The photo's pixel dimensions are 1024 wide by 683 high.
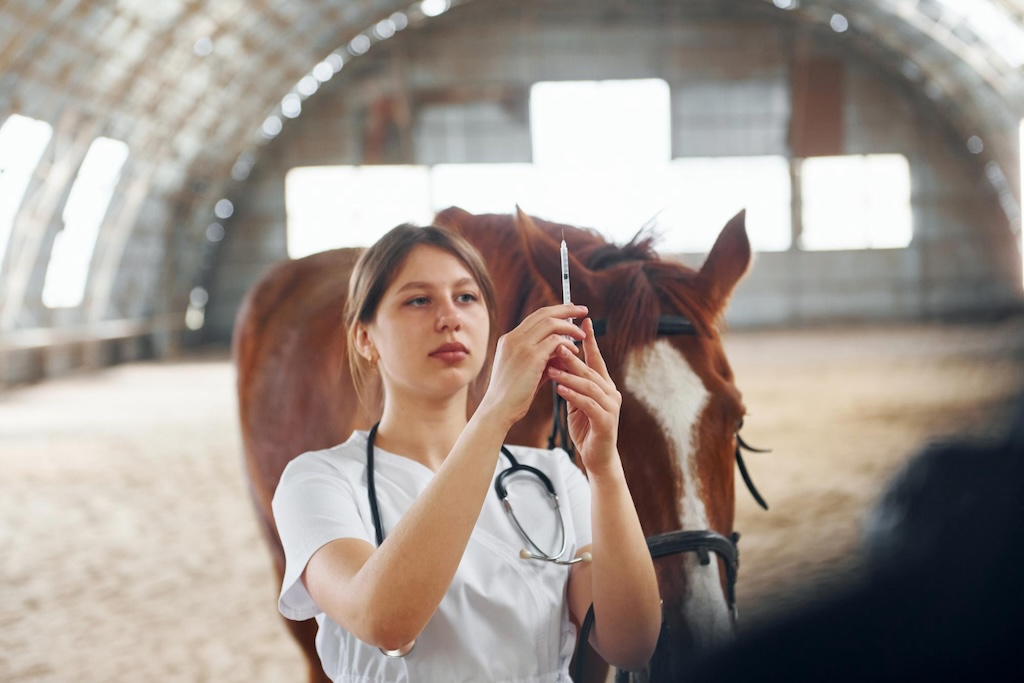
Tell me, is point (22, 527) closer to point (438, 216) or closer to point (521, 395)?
point (438, 216)

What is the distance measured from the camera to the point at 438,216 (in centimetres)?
118

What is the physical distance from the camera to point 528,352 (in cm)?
78

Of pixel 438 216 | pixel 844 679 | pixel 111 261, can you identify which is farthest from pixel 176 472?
pixel 111 261

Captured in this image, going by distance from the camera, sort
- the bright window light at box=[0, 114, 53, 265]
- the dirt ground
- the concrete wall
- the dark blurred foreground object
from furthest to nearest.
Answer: the bright window light at box=[0, 114, 53, 265] → the concrete wall → the dirt ground → the dark blurred foreground object

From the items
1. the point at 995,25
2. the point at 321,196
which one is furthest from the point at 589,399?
the point at 321,196

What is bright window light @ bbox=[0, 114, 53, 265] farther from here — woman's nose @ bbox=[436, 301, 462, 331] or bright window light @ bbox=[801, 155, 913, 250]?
woman's nose @ bbox=[436, 301, 462, 331]

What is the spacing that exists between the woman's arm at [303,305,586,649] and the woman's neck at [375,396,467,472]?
0.19 m

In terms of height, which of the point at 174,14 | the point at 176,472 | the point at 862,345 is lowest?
the point at 176,472

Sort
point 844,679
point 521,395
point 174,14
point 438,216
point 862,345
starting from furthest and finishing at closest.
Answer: point 174,14, point 862,345, point 438,216, point 521,395, point 844,679

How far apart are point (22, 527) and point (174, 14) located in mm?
8384

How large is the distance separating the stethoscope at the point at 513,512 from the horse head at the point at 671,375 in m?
0.12

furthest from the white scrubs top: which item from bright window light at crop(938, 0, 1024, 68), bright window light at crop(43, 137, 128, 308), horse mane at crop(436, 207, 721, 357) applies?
bright window light at crop(43, 137, 128, 308)

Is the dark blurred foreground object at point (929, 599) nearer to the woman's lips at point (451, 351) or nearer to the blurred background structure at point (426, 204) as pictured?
the blurred background structure at point (426, 204)

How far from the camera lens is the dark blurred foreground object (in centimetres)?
42
